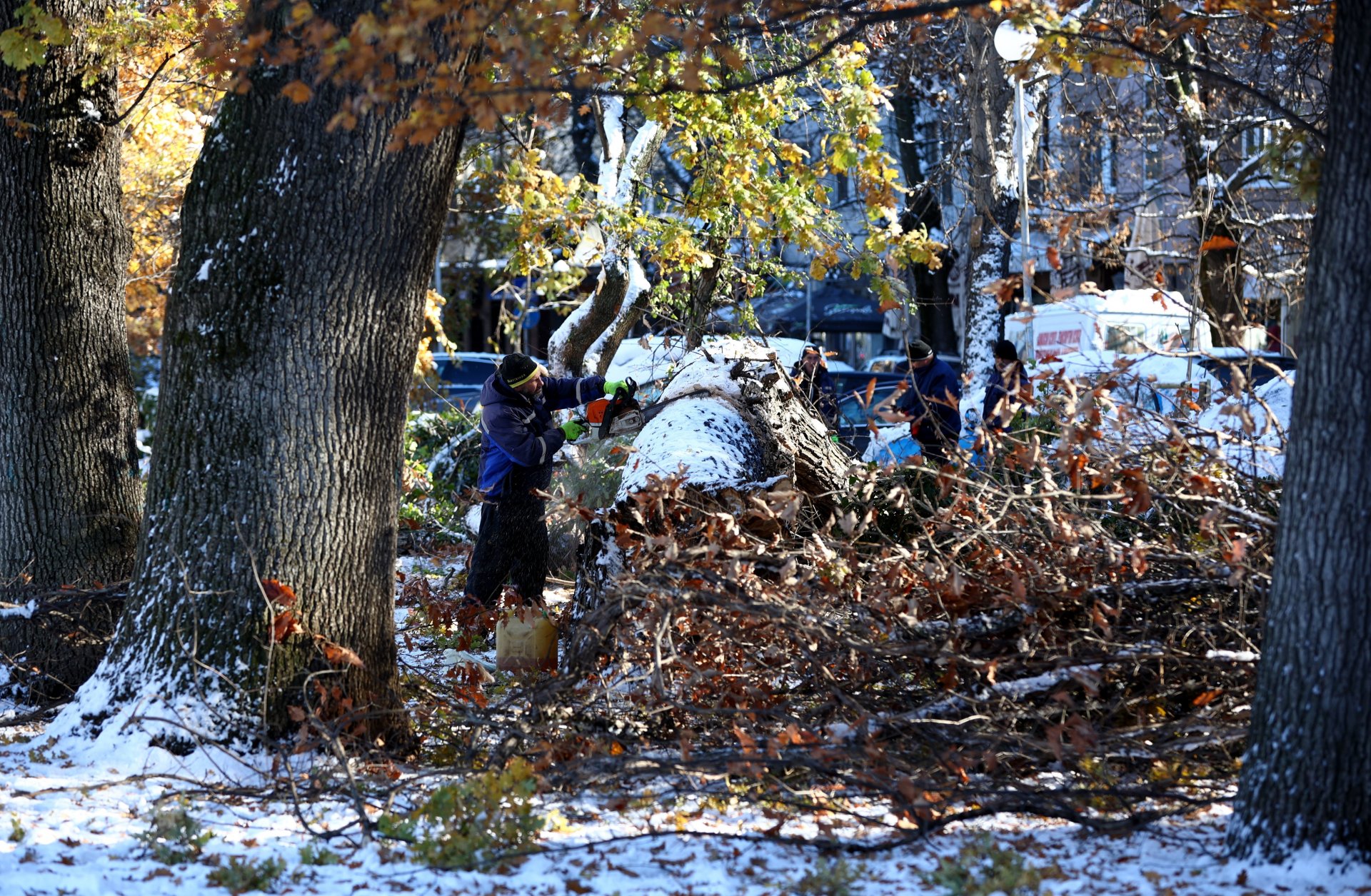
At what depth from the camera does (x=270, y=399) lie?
15.3 feet

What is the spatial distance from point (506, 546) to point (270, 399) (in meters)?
3.41

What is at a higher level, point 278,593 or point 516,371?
point 516,371

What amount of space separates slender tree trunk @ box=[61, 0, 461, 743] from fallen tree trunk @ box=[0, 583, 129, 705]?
1.13 metres

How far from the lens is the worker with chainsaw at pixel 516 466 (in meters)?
7.88

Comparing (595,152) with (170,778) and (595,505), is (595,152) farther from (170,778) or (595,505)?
(170,778)

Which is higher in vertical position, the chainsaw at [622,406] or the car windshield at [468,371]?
the car windshield at [468,371]

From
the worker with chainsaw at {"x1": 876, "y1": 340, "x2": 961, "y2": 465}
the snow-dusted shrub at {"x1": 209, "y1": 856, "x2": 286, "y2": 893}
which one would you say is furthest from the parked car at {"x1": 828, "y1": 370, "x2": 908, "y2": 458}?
the snow-dusted shrub at {"x1": 209, "y1": 856, "x2": 286, "y2": 893}

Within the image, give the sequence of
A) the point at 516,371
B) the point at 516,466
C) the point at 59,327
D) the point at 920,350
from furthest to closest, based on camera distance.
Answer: the point at 920,350 → the point at 516,466 → the point at 516,371 → the point at 59,327

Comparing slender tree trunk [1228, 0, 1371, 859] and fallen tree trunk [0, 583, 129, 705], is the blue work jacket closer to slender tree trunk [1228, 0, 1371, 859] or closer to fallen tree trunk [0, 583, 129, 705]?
fallen tree trunk [0, 583, 129, 705]

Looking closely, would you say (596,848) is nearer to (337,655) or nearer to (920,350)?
(337,655)

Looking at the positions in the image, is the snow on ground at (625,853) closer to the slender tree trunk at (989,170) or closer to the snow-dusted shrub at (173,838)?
the snow-dusted shrub at (173,838)

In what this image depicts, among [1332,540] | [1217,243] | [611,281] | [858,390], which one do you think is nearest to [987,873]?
[1332,540]

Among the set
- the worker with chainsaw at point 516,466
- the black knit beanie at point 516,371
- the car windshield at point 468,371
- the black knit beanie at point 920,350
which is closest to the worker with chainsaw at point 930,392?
the black knit beanie at point 920,350

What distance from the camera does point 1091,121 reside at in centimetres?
1758
